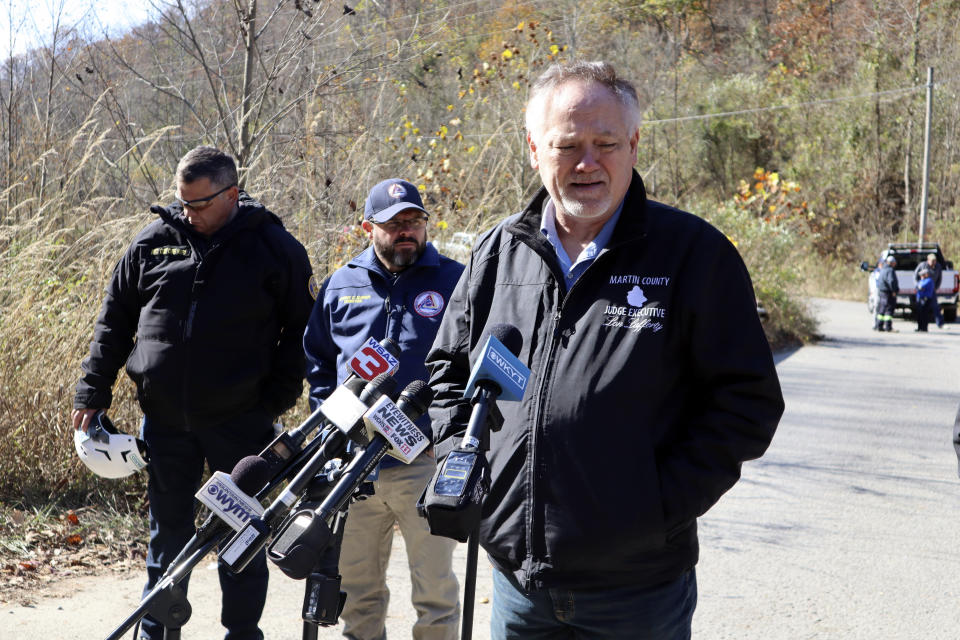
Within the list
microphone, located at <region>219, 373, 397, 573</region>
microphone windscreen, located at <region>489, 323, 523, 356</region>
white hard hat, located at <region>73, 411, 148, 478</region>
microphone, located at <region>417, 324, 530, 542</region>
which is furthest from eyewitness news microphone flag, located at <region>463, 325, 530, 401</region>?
white hard hat, located at <region>73, 411, 148, 478</region>

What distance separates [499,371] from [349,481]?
0.38m

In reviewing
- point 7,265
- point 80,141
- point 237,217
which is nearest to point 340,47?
point 80,141

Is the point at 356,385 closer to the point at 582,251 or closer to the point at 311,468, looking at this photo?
the point at 311,468

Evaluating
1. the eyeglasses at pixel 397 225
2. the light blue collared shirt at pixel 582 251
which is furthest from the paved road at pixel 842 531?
the light blue collared shirt at pixel 582 251

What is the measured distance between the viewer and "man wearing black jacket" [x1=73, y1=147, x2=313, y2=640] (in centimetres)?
402

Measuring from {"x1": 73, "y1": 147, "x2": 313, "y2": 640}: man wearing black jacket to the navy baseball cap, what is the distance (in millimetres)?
462

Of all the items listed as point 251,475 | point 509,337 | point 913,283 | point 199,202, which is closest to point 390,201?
point 199,202

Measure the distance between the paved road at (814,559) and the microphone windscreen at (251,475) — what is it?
2627 millimetres

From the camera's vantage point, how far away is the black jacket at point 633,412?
2172 millimetres

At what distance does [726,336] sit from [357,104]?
677 centimetres

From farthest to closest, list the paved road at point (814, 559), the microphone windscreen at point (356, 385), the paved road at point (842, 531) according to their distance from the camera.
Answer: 1. the paved road at point (842, 531)
2. the paved road at point (814, 559)
3. the microphone windscreen at point (356, 385)

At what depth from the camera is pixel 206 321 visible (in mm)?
4020

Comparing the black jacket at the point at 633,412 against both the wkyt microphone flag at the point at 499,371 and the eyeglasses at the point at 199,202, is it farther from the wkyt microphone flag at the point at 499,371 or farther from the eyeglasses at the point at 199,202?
the eyeglasses at the point at 199,202

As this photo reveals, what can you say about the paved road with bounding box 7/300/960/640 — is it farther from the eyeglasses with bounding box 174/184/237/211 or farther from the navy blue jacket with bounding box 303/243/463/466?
the eyeglasses with bounding box 174/184/237/211
